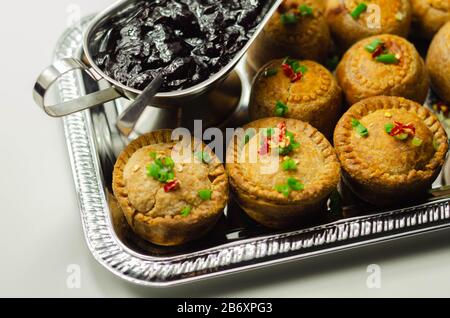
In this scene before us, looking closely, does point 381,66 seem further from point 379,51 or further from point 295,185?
point 295,185

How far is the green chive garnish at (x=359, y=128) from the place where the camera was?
3229mm

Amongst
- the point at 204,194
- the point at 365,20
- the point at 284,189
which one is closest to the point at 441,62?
the point at 365,20

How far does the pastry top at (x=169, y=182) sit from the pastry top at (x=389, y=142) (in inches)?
26.9

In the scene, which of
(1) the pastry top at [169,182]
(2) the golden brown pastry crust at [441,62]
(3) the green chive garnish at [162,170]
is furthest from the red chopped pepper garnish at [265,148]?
(2) the golden brown pastry crust at [441,62]

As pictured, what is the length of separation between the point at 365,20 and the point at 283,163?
120 cm

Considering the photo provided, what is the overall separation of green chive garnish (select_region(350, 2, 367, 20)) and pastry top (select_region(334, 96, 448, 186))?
0.63m

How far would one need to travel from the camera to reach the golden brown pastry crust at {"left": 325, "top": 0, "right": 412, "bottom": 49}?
3.72 metres

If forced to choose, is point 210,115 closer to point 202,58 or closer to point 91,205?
point 202,58

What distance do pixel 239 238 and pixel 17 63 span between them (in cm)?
208

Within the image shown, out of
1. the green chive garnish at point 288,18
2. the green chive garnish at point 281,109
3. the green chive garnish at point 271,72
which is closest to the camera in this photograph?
the green chive garnish at point 281,109

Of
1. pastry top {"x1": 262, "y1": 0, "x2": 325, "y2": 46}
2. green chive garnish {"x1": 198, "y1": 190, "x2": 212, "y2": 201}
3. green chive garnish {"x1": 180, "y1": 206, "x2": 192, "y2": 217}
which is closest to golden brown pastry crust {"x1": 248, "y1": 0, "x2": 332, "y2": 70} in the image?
pastry top {"x1": 262, "y1": 0, "x2": 325, "y2": 46}

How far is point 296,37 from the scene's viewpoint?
3.67 meters

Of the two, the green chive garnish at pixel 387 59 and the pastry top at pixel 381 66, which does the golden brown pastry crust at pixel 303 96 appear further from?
the green chive garnish at pixel 387 59

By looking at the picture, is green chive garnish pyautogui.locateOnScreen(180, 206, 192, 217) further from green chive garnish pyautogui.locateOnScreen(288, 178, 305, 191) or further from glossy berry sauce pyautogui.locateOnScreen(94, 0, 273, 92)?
glossy berry sauce pyautogui.locateOnScreen(94, 0, 273, 92)
